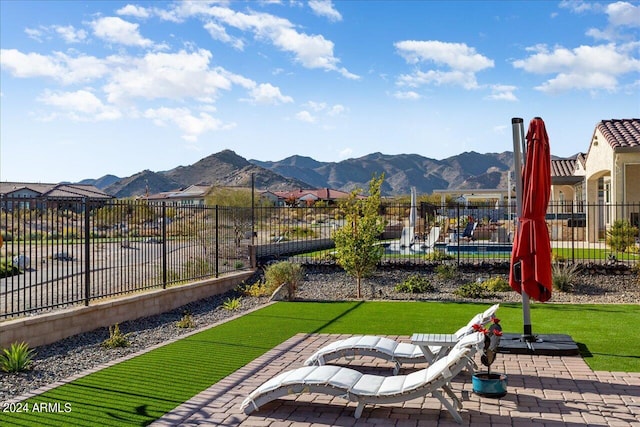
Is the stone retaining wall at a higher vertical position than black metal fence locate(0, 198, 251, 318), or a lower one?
lower

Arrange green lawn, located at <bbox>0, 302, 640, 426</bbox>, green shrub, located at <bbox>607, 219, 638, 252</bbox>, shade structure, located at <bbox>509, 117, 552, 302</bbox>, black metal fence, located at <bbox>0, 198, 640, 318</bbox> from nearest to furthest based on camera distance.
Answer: green lawn, located at <bbox>0, 302, 640, 426</bbox> < shade structure, located at <bbox>509, 117, 552, 302</bbox> < black metal fence, located at <bbox>0, 198, 640, 318</bbox> < green shrub, located at <bbox>607, 219, 638, 252</bbox>

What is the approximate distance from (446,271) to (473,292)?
1.89m

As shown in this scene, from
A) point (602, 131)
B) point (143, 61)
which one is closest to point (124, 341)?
point (143, 61)

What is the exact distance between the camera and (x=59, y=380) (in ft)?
21.5

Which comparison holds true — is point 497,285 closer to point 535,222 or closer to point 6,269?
point 535,222

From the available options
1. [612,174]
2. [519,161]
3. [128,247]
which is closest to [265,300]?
[128,247]

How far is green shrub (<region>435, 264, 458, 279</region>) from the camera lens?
585 inches

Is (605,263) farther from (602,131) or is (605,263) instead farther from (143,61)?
(143,61)

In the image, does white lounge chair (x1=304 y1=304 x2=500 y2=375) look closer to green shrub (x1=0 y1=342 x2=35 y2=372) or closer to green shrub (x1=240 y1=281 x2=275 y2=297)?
green shrub (x1=0 y1=342 x2=35 y2=372)

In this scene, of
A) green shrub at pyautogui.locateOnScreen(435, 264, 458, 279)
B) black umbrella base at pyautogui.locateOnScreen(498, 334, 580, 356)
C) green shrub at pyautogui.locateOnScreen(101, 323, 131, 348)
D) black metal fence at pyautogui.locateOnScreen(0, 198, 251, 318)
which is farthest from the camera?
green shrub at pyautogui.locateOnScreen(435, 264, 458, 279)

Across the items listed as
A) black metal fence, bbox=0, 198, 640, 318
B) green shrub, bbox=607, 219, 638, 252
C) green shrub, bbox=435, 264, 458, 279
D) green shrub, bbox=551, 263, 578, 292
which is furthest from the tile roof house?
green shrub, bbox=435, 264, 458, 279

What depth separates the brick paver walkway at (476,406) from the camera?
16.6 ft

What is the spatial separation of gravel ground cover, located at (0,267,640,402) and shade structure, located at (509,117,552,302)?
17.0 feet

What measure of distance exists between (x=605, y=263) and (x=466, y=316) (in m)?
6.11
